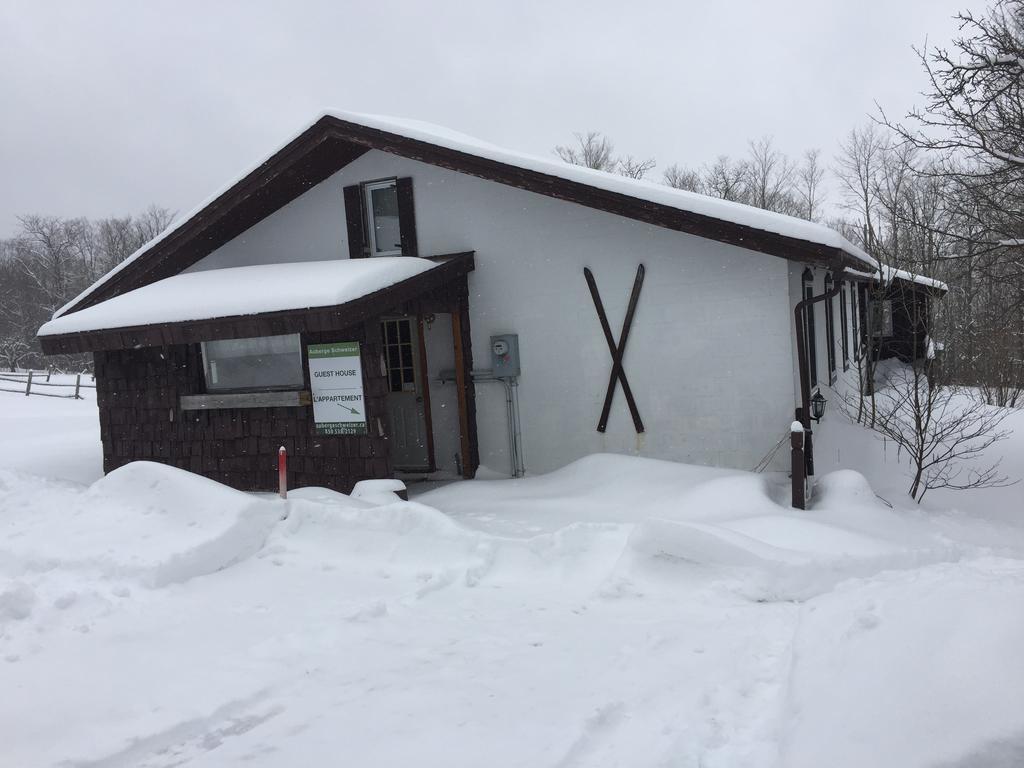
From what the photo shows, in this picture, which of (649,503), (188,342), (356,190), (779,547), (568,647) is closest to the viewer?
(568,647)

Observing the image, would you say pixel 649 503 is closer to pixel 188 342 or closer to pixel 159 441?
pixel 188 342

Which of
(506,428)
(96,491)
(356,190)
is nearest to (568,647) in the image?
(96,491)

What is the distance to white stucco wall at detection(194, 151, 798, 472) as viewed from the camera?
8.79 m

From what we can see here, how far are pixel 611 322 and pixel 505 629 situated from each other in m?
5.35

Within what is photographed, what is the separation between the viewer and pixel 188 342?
9.32 m

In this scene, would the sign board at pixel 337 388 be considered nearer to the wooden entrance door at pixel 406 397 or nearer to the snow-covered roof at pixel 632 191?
the wooden entrance door at pixel 406 397

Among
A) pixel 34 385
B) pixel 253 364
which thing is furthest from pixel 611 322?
pixel 34 385

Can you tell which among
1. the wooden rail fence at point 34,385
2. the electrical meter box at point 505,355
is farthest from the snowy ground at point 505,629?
the wooden rail fence at point 34,385

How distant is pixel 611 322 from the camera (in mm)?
9531

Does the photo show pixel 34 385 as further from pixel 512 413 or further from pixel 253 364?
pixel 512 413

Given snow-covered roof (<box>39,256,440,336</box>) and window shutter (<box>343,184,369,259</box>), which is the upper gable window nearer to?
window shutter (<box>343,184,369,259</box>)

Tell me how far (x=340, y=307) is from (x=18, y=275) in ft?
212

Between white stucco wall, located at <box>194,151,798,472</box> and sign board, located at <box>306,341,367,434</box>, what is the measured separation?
6.23ft

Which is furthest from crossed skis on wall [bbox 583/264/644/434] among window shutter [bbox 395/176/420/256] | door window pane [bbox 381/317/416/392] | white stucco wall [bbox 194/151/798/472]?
door window pane [bbox 381/317/416/392]
